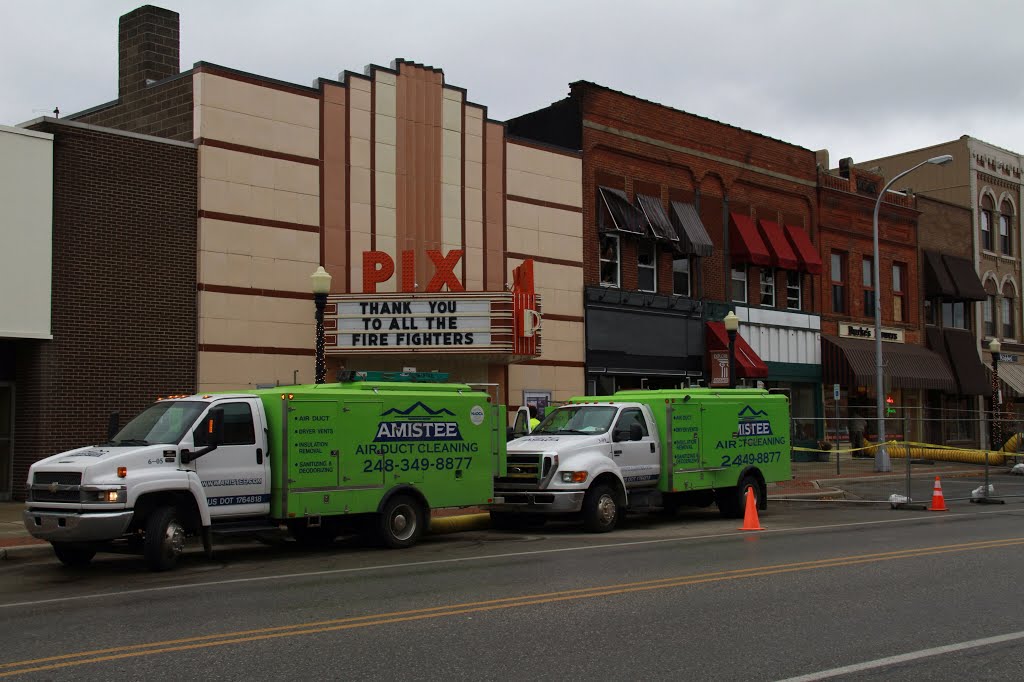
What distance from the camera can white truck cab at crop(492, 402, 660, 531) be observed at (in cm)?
1645

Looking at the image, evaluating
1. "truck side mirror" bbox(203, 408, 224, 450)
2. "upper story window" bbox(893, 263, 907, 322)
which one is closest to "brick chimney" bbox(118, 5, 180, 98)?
"truck side mirror" bbox(203, 408, 224, 450)

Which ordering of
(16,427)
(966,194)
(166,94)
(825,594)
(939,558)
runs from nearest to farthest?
(825,594) → (939,558) → (16,427) → (166,94) → (966,194)

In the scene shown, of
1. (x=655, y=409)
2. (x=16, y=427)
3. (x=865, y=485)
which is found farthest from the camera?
(x=865, y=485)

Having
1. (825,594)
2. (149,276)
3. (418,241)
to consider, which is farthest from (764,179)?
(825,594)

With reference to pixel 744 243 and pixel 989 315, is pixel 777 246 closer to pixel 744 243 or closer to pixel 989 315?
pixel 744 243

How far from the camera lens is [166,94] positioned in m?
22.7

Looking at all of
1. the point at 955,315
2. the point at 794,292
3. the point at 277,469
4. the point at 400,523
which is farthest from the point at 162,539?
the point at 955,315

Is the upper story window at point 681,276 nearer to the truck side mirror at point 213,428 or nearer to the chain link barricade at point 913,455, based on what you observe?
the chain link barricade at point 913,455

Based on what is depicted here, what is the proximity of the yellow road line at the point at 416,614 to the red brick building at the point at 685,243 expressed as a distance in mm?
17260

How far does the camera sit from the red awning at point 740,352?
32875 millimetres

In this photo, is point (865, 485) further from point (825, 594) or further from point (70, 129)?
point (70, 129)

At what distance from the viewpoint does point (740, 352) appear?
3312 cm

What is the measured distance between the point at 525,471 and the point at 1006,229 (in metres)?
37.6

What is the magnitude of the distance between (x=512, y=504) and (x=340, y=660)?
30.9 feet
